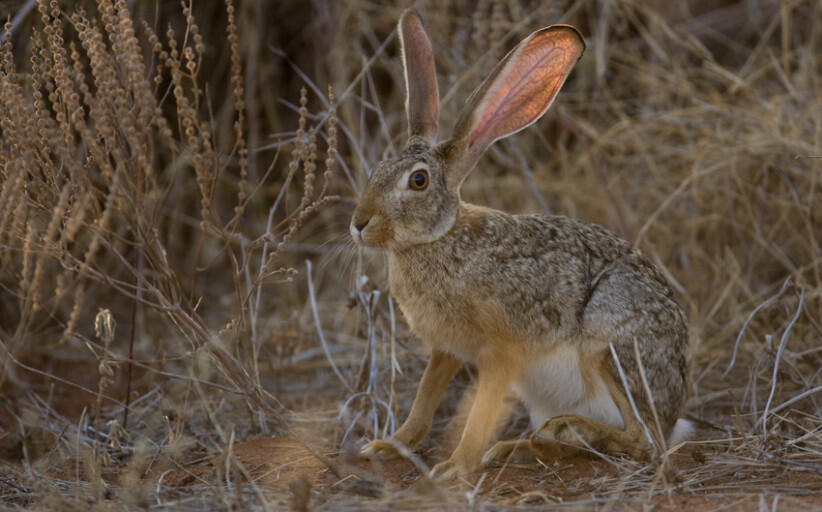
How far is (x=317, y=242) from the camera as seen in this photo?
564 cm

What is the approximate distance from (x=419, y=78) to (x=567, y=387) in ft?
3.87

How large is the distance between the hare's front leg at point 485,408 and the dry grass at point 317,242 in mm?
129

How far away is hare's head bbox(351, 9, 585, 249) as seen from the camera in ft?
10.2

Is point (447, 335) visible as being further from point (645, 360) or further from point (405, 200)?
point (645, 360)

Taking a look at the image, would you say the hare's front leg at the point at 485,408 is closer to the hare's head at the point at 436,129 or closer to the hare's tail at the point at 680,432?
the hare's head at the point at 436,129

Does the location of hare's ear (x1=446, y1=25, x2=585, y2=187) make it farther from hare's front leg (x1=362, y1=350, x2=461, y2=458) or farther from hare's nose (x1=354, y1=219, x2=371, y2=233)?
hare's front leg (x1=362, y1=350, x2=461, y2=458)

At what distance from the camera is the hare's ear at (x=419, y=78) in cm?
333

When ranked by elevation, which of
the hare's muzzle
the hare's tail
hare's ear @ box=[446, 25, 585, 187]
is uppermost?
hare's ear @ box=[446, 25, 585, 187]

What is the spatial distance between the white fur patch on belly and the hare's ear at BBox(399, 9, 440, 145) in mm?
861

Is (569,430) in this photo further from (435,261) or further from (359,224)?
(359,224)

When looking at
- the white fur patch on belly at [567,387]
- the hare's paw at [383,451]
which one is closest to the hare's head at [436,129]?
the white fur patch on belly at [567,387]

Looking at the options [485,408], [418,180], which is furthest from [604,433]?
[418,180]

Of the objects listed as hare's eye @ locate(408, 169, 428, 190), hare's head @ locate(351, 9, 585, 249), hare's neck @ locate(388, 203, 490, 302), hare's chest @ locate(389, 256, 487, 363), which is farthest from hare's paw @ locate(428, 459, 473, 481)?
hare's eye @ locate(408, 169, 428, 190)

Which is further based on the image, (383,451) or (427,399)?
(427,399)
